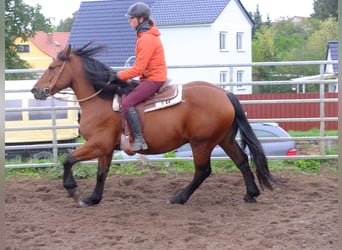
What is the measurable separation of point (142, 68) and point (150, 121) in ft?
2.01

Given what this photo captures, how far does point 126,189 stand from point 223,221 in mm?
2015

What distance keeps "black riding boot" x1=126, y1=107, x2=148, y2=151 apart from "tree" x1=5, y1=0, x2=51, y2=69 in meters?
19.8

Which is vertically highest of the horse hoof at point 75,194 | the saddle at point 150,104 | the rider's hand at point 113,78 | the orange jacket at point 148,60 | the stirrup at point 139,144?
the orange jacket at point 148,60

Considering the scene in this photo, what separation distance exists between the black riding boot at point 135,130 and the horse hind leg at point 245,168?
3.45 ft

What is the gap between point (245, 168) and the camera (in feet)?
22.0

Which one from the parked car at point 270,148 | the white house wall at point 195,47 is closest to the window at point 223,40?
the white house wall at point 195,47

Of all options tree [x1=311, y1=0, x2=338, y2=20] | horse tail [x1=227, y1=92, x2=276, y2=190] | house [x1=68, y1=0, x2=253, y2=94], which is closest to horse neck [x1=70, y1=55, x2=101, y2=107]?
horse tail [x1=227, y1=92, x2=276, y2=190]

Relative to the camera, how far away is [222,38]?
36.8 metres

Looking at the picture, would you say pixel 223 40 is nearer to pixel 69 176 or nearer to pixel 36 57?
pixel 69 176

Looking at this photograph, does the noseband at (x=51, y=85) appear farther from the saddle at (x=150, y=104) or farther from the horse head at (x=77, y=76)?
the saddle at (x=150, y=104)

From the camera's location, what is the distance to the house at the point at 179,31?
1353 inches

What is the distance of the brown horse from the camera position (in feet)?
20.8

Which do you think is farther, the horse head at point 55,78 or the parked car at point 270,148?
the parked car at point 270,148

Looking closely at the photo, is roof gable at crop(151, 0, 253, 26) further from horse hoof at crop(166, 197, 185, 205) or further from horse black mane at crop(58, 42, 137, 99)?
horse hoof at crop(166, 197, 185, 205)
